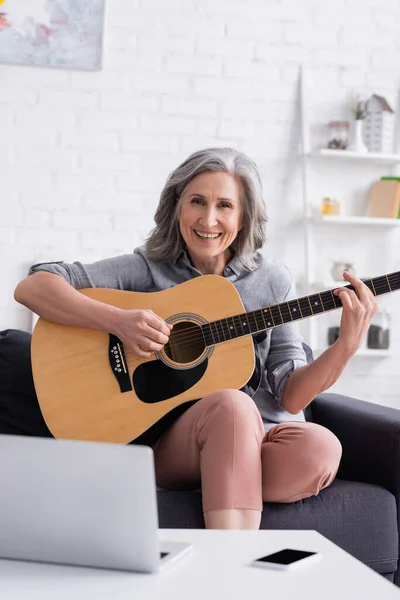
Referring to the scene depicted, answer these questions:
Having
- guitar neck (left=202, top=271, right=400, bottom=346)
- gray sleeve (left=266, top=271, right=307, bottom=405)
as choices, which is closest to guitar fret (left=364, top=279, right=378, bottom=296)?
guitar neck (left=202, top=271, right=400, bottom=346)

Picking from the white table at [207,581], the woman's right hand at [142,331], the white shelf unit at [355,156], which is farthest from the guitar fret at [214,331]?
the white shelf unit at [355,156]

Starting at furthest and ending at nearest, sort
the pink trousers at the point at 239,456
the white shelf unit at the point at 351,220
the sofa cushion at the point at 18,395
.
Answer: the white shelf unit at the point at 351,220
the sofa cushion at the point at 18,395
the pink trousers at the point at 239,456

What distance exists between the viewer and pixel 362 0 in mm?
3670

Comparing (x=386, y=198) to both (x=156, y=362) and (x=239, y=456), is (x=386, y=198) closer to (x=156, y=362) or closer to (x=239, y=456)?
(x=156, y=362)

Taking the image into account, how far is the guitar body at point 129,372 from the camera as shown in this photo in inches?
76.1

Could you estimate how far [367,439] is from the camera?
2.08 m

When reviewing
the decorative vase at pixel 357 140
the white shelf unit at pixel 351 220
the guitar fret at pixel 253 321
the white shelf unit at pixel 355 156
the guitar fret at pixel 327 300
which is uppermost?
the decorative vase at pixel 357 140

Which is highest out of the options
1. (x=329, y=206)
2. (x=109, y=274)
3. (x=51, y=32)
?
(x=51, y=32)

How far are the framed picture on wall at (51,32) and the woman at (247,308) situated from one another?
1.41m

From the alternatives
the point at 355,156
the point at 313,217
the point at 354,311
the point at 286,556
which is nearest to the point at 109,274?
the point at 354,311

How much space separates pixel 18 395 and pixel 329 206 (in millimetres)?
1924

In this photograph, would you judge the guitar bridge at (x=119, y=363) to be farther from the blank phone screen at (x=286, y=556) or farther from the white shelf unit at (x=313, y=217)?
the white shelf unit at (x=313, y=217)

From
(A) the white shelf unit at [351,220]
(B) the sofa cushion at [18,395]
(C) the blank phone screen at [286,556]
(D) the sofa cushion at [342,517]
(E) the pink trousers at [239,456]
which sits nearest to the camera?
(C) the blank phone screen at [286,556]

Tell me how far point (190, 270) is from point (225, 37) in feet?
5.69
